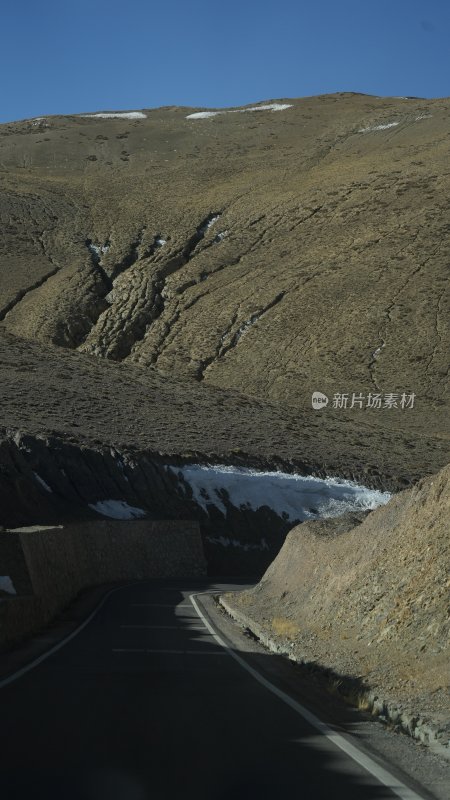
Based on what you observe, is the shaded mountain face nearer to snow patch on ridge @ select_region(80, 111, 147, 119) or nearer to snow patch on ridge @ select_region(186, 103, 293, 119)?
snow patch on ridge @ select_region(186, 103, 293, 119)

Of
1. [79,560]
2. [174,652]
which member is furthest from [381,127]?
[174,652]

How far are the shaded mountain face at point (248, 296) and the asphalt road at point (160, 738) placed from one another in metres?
38.9

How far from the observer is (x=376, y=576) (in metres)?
16.1

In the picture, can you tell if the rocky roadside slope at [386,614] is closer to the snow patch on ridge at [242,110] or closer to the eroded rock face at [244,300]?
the eroded rock face at [244,300]

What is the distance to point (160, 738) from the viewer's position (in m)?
8.87

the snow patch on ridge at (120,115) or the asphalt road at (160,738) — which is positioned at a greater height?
the snow patch on ridge at (120,115)

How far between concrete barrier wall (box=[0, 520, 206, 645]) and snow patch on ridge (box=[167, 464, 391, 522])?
431 centimetres

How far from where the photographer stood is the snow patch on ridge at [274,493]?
5031 cm

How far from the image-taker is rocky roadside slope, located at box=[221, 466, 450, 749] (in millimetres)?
11391

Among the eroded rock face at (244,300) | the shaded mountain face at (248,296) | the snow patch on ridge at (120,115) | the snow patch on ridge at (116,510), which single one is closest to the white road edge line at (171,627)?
the snow patch on ridge at (116,510)

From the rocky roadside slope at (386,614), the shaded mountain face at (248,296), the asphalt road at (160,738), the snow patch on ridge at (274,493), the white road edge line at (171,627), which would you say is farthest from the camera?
the shaded mountain face at (248,296)

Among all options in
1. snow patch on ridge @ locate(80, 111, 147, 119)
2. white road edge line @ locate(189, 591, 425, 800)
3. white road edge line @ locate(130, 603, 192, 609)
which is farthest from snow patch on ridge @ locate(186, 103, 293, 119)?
white road edge line @ locate(189, 591, 425, 800)

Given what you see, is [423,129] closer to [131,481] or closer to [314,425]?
[314,425]

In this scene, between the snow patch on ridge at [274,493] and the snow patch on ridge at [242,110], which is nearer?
the snow patch on ridge at [274,493]
